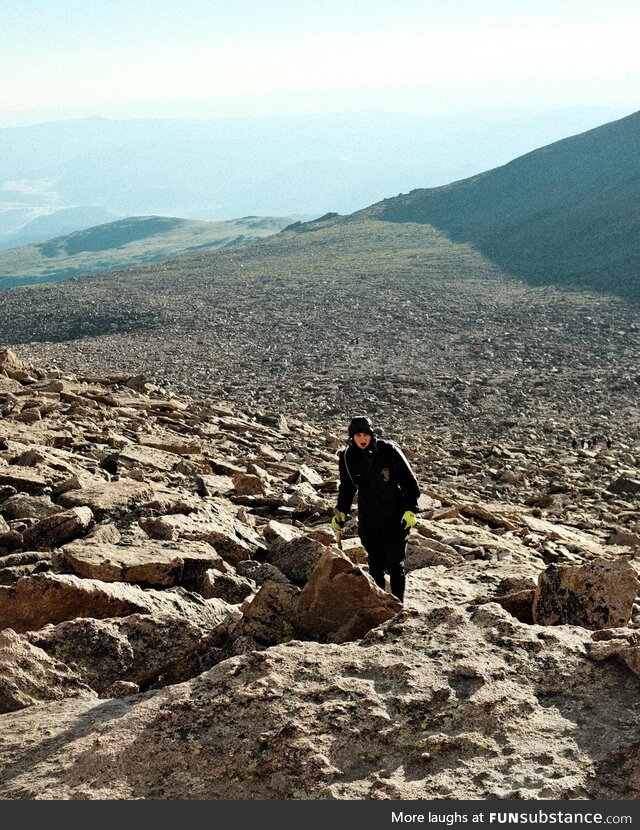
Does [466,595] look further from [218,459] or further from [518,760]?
[218,459]

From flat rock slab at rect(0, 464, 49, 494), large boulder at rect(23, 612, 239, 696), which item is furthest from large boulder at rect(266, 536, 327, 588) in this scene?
flat rock slab at rect(0, 464, 49, 494)

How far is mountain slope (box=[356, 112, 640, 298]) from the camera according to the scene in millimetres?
65000

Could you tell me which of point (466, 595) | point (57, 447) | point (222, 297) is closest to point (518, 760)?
point (466, 595)

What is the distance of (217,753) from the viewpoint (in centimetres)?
509

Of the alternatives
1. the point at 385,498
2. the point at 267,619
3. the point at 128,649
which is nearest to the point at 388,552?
the point at 385,498

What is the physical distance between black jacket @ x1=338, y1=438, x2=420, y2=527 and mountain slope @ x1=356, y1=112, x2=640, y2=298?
48243 mm

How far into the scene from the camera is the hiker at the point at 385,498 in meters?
8.12

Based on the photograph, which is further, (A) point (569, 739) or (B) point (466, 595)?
(B) point (466, 595)

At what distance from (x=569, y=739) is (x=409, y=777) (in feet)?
3.04

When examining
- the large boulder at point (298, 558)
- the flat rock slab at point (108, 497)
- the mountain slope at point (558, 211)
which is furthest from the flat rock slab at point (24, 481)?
the mountain slope at point (558, 211)

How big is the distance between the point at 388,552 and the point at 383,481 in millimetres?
607

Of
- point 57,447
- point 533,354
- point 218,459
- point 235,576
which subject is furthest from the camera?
point 533,354

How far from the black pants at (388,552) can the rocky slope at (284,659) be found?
0.24 m

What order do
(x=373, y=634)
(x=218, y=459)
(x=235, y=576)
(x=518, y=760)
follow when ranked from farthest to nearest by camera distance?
1. (x=218, y=459)
2. (x=235, y=576)
3. (x=373, y=634)
4. (x=518, y=760)
